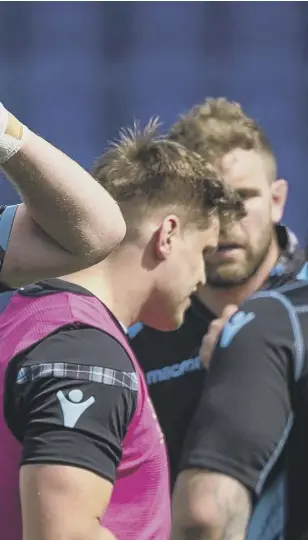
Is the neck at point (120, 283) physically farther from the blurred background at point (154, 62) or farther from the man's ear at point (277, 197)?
the blurred background at point (154, 62)

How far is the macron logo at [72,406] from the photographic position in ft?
4.58

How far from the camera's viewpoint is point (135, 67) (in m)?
3.51

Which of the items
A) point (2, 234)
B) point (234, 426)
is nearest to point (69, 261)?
point (2, 234)

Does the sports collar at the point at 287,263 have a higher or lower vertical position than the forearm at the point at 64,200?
lower

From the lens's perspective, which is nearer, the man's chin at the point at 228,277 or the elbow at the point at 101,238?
the elbow at the point at 101,238

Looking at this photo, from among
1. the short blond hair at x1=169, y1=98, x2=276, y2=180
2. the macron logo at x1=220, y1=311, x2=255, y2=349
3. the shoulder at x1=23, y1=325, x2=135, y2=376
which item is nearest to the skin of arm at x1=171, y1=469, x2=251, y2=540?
the macron logo at x1=220, y1=311, x2=255, y2=349

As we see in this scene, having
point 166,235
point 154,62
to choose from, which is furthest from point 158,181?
point 154,62

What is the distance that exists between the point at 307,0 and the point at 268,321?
6.63 feet

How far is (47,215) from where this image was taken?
1145mm

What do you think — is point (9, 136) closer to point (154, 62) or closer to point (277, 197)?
point (277, 197)

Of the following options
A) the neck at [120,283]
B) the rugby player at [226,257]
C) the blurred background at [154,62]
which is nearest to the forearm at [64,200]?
the neck at [120,283]

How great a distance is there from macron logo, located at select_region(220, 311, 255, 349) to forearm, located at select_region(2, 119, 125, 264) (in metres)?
0.61

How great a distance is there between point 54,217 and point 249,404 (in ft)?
2.23

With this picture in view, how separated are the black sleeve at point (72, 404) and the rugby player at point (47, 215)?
0.21 meters
